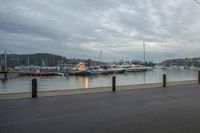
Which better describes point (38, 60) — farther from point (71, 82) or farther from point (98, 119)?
point (98, 119)

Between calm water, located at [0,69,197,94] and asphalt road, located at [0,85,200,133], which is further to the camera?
calm water, located at [0,69,197,94]

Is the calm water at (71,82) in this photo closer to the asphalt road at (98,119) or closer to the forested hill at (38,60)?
the asphalt road at (98,119)

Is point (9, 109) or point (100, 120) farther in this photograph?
point (9, 109)

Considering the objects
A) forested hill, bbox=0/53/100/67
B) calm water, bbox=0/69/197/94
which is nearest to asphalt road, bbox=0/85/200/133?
calm water, bbox=0/69/197/94

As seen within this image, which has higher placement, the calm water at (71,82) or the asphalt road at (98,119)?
the asphalt road at (98,119)

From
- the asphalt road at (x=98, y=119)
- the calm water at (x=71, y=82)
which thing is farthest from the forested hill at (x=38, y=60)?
the asphalt road at (x=98, y=119)

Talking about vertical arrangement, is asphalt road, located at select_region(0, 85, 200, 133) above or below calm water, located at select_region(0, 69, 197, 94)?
above

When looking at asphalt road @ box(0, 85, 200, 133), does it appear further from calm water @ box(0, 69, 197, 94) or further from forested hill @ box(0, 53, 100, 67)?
forested hill @ box(0, 53, 100, 67)

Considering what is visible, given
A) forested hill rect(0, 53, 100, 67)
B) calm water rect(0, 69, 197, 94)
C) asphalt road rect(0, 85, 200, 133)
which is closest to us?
asphalt road rect(0, 85, 200, 133)

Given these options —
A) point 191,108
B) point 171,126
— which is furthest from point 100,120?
point 191,108

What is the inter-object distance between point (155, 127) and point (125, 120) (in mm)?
1053

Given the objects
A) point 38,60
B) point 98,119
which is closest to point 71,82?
point 98,119

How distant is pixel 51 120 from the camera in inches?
262

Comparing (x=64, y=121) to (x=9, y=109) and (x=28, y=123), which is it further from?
(x=9, y=109)
